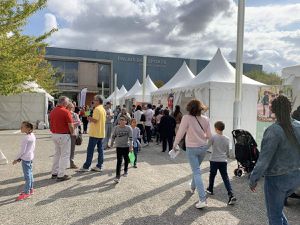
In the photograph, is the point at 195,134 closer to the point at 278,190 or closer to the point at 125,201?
the point at 125,201

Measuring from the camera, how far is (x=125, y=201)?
6102mm

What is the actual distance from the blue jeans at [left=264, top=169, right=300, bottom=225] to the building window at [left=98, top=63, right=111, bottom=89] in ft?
236

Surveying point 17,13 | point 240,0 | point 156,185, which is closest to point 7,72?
point 17,13

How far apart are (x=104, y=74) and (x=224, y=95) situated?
208 feet

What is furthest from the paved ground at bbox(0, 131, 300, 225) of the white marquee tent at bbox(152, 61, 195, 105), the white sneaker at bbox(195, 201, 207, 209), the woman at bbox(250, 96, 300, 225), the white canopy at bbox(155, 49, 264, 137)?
the white marquee tent at bbox(152, 61, 195, 105)

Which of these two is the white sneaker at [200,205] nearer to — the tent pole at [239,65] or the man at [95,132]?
the man at [95,132]

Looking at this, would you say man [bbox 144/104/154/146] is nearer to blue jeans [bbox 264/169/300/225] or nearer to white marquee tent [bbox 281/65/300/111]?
white marquee tent [bbox 281/65/300/111]

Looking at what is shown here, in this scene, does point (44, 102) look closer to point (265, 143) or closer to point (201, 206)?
point (201, 206)

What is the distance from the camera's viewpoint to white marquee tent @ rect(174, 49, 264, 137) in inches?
509

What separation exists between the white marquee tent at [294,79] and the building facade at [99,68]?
63184 mm

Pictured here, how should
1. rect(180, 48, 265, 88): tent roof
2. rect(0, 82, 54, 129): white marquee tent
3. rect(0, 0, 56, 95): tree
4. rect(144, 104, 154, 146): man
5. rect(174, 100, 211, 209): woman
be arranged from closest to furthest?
rect(174, 100, 211, 209): woman < rect(0, 0, 56, 95): tree < rect(180, 48, 265, 88): tent roof < rect(144, 104, 154, 146): man < rect(0, 82, 54, 129): white marquee tent

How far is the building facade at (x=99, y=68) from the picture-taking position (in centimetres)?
7125

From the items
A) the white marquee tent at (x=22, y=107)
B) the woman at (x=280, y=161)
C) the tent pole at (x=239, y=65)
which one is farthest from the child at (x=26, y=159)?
the white marquee tent at (x=22, y=107)

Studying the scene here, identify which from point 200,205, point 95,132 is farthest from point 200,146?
point 95,132
